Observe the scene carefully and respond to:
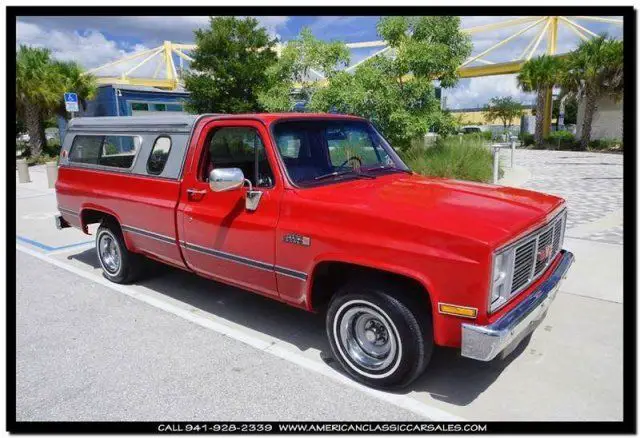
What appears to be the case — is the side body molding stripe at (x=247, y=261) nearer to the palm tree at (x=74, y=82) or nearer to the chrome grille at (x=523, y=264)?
the chrome grille at (x=523, y=264)

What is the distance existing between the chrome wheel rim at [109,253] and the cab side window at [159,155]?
1.31 meters

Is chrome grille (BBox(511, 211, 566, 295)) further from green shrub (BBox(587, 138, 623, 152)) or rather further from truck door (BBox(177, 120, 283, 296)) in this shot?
green shrub (BBox(587, 138, 623, 152))

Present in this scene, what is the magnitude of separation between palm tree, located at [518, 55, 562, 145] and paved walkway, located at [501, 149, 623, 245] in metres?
13.2

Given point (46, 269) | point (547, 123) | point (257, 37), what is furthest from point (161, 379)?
point (547, 123)

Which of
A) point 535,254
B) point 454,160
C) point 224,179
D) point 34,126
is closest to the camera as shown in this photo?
point 535,254

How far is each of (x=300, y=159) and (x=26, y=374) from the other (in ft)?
9.06

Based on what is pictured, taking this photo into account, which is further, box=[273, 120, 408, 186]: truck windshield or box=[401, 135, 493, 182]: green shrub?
box=[401, 135, 493, 182]: green shrub

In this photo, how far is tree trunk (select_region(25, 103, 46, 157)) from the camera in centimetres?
2327

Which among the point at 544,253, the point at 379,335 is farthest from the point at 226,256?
the point at 544,253

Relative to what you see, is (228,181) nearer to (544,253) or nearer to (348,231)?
(348,231)

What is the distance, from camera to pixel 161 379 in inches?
143

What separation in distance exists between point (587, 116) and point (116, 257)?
29437 millimetres

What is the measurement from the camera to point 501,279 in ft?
9.87

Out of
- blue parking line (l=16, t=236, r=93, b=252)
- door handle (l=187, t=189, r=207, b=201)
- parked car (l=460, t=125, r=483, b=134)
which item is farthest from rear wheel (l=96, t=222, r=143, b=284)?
parked car (l=460, t=125, r=483, b=134)
